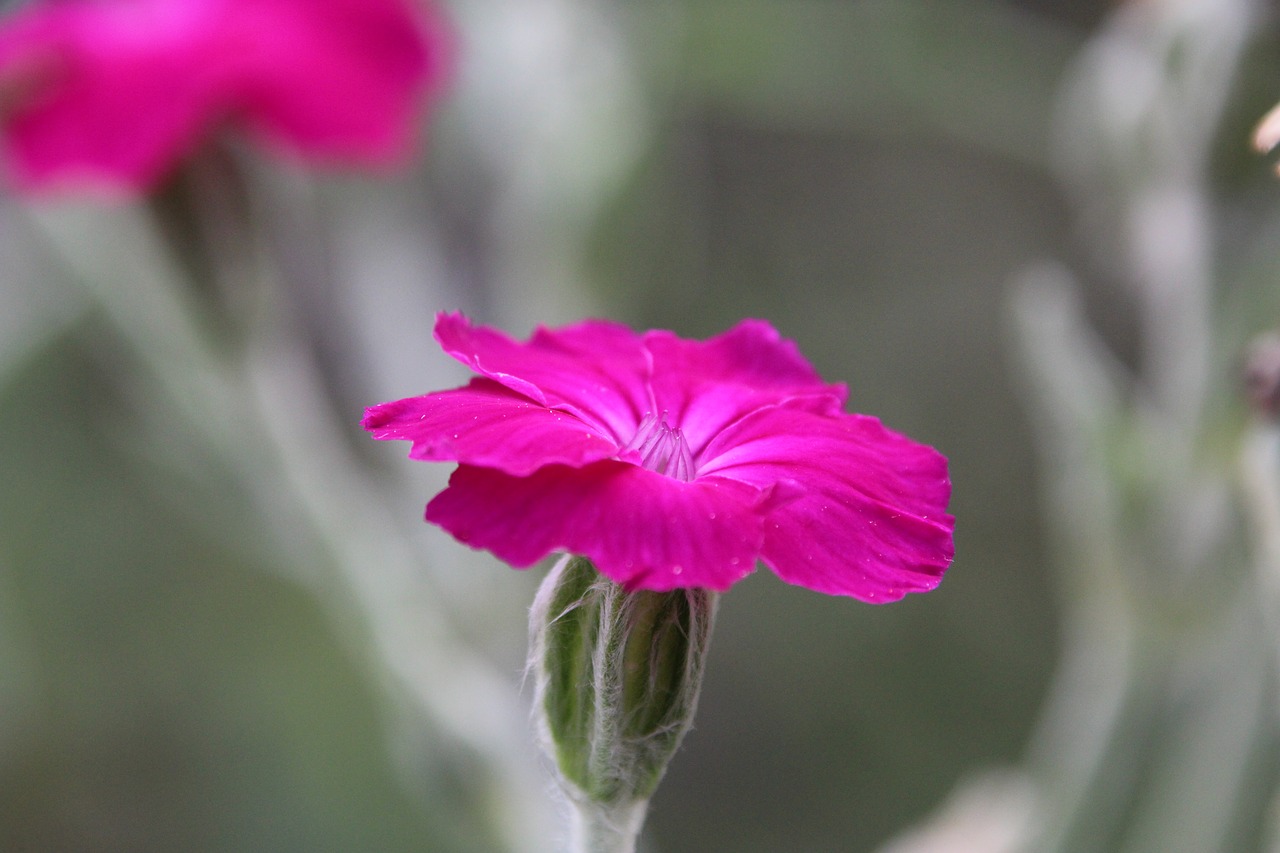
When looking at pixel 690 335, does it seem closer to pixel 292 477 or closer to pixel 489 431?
pixel 292 477

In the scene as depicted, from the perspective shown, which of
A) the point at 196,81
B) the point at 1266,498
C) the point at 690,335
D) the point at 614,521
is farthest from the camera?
the point at 690,335

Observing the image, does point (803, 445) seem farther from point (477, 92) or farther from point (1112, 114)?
point (477, 92)

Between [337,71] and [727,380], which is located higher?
[337,71]

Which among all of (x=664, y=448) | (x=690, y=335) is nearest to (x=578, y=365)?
(x=664, y=448)

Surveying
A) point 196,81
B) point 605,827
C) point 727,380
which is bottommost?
point 605,827

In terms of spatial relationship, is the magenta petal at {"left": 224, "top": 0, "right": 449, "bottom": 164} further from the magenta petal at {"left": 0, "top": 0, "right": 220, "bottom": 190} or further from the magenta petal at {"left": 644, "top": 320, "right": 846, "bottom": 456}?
the magenta petal at {"left": 644, "top": 320, "right": 846, "bottom": 456}

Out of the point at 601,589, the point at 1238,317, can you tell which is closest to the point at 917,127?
the point at 1238,317

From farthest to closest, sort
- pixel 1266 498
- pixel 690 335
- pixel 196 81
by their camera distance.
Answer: pixel 690 335, pixel 196 81, pixel 1266 498
